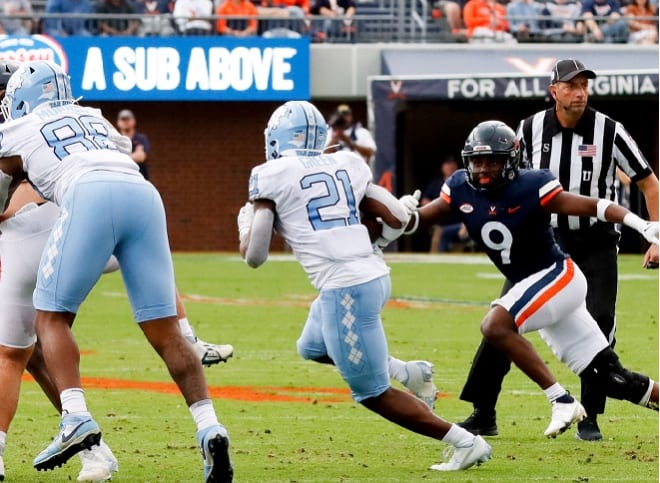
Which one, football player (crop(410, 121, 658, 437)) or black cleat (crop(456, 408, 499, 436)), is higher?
football player (crop(410, 121, 658, 437))

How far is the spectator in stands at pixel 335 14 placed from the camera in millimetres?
22231

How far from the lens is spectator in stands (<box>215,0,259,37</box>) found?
21797 millimetres

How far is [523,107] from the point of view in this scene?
23.6 meters

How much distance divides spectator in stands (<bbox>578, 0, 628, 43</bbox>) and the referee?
1544cm

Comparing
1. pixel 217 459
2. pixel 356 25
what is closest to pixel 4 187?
pixel 217 459

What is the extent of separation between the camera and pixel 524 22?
2273 cm

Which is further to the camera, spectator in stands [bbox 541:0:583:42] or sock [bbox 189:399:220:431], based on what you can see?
spectator in stands [bbox 541:0:583:42]

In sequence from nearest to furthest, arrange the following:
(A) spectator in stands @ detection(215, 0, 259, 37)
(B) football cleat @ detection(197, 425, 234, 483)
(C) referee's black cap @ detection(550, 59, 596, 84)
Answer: (B) football cleat @ detection(197, 425, 234, 483) < (C) referee's black cap @ detection(550, 59, 596, 84) < (A) spectator in stands @ detection(215, 0, 259, 37)

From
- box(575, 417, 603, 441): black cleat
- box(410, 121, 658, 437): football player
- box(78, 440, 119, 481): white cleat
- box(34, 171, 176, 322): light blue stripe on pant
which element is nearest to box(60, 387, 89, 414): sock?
box(34, 171, 176, 322): light blue stripe on pant

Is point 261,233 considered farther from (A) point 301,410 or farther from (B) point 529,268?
(A) point 301,410

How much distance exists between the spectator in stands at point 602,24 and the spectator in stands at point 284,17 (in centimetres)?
420

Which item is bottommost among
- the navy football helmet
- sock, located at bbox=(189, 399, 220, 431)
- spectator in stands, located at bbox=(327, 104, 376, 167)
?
spectator in stands, located at bbox=(327, 104, 376, 167)

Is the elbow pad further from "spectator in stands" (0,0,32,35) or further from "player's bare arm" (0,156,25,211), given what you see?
"spectator in stands" (0,0,32,35)

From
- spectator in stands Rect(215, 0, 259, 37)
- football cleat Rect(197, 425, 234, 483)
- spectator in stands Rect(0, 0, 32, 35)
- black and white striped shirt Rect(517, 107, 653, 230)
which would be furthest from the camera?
spectator in stands Rect(215, 0, 259, 37)
